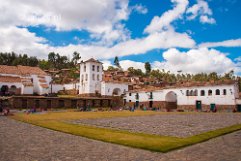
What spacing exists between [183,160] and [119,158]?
209cm

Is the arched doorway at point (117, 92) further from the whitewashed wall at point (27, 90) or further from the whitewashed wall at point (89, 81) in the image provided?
the whitewashed wall at point (27, 90)

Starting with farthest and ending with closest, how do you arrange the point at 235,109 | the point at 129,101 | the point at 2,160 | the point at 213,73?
1. the point at 213,73
2. the point at 129,101
3. the point at 235,109
4. the point at 2,160

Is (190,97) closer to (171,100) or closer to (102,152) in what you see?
(171,100)

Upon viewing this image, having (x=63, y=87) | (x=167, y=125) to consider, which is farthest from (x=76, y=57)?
(x=167, y=125)

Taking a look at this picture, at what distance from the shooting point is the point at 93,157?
7609 mm

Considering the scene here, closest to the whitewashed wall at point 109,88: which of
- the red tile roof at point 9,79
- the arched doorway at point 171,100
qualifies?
the arched doorway at point 171,100

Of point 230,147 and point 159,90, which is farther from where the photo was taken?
point 159,90

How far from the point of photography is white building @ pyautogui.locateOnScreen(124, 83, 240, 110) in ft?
135

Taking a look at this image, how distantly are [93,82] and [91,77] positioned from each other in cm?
150

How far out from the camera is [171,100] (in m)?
53.4

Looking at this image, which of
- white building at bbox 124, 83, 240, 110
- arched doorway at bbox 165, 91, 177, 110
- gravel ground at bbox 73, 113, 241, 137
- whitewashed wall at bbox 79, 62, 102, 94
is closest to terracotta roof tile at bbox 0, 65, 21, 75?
whitewashed wall at bbox 79, 62, 102, 94

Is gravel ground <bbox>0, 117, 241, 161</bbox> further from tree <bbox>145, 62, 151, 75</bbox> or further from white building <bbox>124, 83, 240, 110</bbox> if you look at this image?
tree <bbox>145, 62, 151, 75</bbox>

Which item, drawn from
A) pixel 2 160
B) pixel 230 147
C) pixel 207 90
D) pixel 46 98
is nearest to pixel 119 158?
pixel 2 160

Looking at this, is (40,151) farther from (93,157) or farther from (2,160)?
(93,157)
